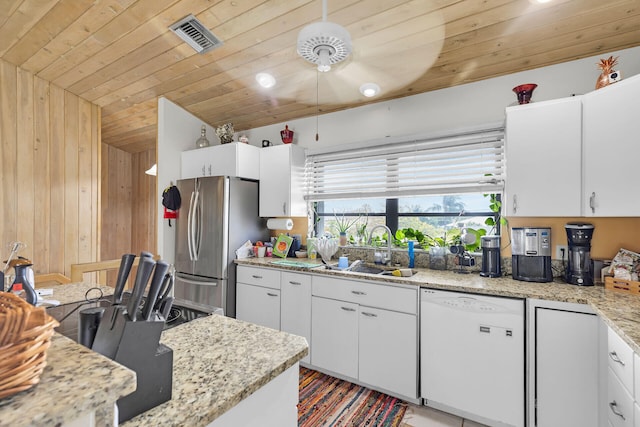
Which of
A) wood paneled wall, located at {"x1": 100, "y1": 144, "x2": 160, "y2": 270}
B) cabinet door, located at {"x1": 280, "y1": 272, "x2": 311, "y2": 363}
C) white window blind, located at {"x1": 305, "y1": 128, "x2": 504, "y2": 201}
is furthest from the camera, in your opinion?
wood paneled wall, located at {"x1": 100, "y1": 144, "x2": 160, "y2": 270}

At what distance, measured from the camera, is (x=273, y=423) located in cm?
87

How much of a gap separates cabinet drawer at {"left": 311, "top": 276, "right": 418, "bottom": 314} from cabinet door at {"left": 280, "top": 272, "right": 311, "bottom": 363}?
4.1 inches

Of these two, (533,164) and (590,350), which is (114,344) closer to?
(590,350)

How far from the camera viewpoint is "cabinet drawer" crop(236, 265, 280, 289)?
2896mm

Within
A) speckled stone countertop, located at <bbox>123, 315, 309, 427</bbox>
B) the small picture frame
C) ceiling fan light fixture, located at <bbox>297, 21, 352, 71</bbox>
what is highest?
ceiling fan light fixture, located at <bbox>297, 21, 352, 71</bbox>

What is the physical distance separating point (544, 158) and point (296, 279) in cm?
204

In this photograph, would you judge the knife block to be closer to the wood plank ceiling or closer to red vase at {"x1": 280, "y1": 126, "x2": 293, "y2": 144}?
the wood plank ceiling

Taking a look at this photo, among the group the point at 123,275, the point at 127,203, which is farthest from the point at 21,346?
the point at 127,203

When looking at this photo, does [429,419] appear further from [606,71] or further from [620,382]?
[606,71]

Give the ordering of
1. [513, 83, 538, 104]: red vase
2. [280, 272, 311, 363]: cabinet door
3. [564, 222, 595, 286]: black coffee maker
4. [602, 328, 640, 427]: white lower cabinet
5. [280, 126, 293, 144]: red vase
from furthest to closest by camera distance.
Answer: [280, 126, 293, 144]: red vase → [280, 272, 311, 363]: cabinet door → [513, 83, 538, 104]: red vase → [564, 222, 595, 286]: black coffee maker → [602, 328, 640, 427]: white lower cabinet

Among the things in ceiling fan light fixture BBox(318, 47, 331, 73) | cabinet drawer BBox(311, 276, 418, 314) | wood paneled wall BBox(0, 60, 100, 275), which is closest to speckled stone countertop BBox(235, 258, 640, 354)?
cabinet drawer BBox(311, 276, 418, 314)

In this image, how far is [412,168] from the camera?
9.52ft

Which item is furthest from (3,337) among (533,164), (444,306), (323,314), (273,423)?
(533,164)

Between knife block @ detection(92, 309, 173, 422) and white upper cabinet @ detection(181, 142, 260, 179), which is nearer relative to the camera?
knife block @ detection(92, 309, 173, 422)
